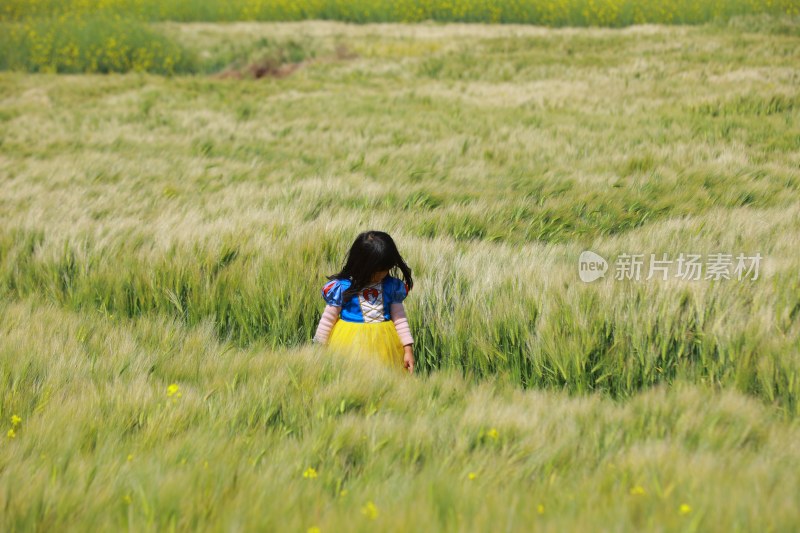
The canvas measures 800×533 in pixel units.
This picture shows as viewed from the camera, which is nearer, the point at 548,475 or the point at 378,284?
the point at 548,475

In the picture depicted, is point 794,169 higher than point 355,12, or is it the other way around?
point 355,12

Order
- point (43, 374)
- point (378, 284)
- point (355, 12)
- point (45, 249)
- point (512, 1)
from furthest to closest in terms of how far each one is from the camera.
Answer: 1. point (355, 12)
2. point (512, 1)
3. point (45, 249)
4. point (378, 284)
5. point (43, 374)

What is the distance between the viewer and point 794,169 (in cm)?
519

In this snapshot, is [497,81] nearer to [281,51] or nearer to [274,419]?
[281,51]

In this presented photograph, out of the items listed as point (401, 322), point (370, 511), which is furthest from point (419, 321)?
point (370, 511)

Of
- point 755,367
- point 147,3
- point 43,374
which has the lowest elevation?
point 755,367

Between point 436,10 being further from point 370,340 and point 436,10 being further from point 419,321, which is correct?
point 370,340

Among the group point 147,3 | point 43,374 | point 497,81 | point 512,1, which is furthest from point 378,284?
point 147,3

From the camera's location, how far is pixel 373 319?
294 cm

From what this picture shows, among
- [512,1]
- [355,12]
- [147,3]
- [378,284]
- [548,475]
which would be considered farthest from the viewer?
[147,3]

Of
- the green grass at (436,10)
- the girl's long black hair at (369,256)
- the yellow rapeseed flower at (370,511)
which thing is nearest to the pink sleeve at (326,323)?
the girl's long black hair at (369,256)

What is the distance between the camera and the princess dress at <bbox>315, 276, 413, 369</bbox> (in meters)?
2.88

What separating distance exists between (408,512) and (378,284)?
61.3 inches

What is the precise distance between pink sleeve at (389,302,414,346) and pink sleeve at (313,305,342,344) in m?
0.22
